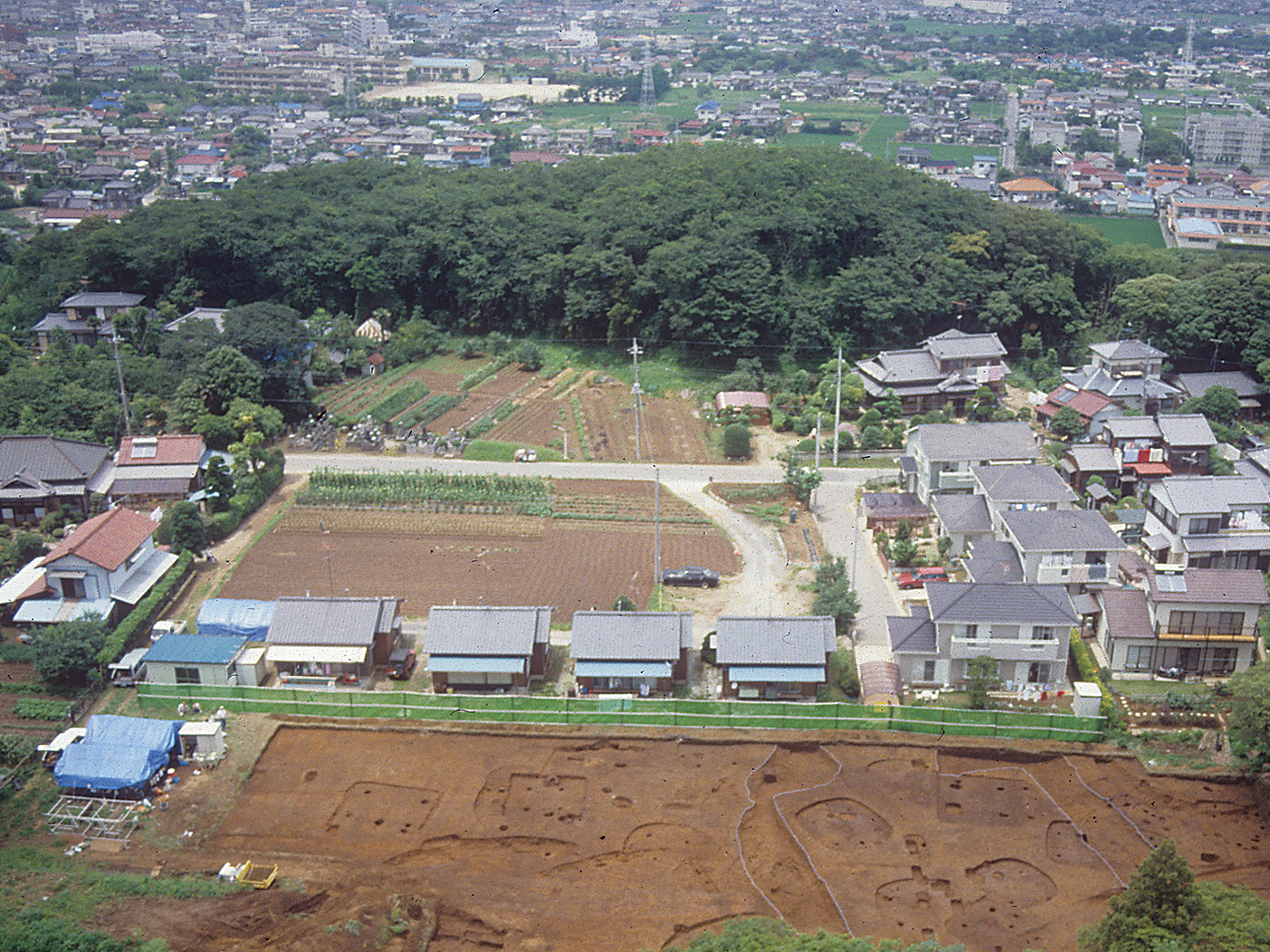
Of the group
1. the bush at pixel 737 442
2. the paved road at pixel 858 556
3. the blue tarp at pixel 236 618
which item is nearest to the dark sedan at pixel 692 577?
the paved road at pixel 858 556

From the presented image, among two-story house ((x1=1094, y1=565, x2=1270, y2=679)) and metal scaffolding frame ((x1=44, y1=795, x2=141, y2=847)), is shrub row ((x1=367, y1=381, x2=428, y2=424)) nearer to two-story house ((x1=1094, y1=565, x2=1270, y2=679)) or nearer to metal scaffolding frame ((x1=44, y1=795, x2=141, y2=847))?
metal scaffolding frame ((x1=44, y1=795, x2=141, y2=847))

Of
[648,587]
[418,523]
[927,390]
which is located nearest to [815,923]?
[648,587]

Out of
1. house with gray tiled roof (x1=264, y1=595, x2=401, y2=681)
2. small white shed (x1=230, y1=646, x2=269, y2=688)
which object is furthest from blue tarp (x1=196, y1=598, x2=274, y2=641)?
small white shed (x1=230, y1=646, x2=269, y2=688)

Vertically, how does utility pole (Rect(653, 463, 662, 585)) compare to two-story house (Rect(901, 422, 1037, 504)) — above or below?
below

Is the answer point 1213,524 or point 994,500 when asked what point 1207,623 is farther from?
point 994,500

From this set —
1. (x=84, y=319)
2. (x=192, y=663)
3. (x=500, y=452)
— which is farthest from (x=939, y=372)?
(x=84, y=319)
